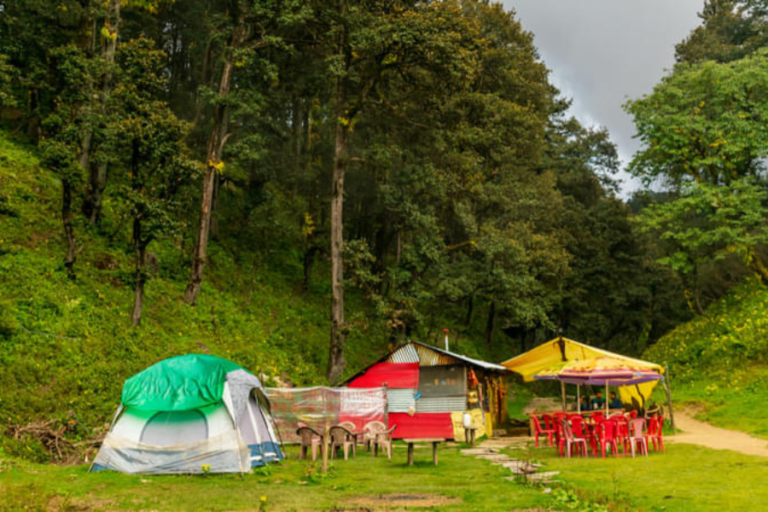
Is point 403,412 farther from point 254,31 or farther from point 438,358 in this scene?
point 254,31

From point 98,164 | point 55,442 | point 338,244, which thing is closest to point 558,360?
point 338,244

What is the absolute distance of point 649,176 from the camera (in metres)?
36.6

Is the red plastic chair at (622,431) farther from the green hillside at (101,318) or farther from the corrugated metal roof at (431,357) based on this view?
the green hillside at (101,318)

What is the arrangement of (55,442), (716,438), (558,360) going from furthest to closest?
1. (558,360)
2. (716,438)
3. (55,442)

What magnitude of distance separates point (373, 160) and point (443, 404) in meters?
10.6

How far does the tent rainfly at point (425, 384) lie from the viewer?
22.7 metres

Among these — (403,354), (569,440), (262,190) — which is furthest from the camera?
(262,190)

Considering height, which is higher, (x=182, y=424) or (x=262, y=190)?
(x=262, y=190)

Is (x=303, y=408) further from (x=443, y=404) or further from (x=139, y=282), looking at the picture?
(x=443, y=404)

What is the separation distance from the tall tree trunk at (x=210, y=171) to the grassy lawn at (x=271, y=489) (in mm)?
11630

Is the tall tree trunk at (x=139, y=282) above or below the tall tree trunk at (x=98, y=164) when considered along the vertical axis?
below

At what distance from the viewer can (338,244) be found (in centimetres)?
2700

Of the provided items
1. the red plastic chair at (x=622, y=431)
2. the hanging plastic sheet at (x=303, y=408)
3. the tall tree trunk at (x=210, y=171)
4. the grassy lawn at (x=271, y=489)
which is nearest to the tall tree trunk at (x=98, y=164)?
the tall tree trunk at (x=210, y=171)

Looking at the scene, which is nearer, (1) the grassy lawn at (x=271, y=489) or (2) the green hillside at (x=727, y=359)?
(1) the grassy lawn at (x=271, y=489)
